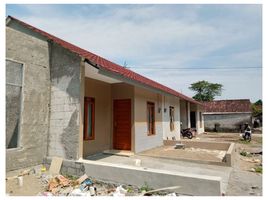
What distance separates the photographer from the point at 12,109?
5977 mm

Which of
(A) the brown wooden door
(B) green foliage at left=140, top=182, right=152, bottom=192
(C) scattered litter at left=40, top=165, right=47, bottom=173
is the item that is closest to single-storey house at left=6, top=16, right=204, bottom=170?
(C) scattered litter at left=40, top=165, right=47, bottom=173

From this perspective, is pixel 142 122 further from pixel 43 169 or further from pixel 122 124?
pixel 43 169

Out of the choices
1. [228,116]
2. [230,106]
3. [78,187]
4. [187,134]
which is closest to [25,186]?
[78,187]

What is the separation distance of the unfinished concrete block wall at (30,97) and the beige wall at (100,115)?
184 cm

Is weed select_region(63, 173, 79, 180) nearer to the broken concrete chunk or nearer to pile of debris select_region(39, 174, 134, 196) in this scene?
pile of debris select_region(39, 174, 134, 196)

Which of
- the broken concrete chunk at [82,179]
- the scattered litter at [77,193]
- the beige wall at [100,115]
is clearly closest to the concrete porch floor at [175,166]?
the beige wall at [100,115]

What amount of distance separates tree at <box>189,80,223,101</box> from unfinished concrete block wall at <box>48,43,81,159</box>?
47.5m

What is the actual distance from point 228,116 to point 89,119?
2428 cm

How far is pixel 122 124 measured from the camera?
9391mm

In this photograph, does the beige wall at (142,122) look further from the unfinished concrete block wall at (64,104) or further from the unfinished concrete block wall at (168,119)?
the unfinished concrete block wall at (64,104)

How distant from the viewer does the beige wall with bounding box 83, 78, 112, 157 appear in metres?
8.42

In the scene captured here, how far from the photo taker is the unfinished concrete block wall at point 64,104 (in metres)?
6.29
